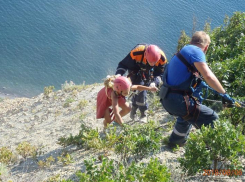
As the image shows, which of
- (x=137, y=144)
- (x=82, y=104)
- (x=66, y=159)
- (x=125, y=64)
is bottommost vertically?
(x=137, y=144)

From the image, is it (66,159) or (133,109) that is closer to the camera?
(66,159)

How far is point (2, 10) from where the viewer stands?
26203mm

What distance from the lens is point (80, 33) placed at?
82.6 feet

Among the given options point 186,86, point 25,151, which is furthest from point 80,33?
point 186,86

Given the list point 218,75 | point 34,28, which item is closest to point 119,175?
point 218,75

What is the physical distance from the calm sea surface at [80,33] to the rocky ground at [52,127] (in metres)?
6.43

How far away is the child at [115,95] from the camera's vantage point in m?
5.87

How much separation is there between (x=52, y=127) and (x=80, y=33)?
16987 millimetres

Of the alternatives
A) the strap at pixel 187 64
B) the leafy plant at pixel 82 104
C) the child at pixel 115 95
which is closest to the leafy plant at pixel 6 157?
the child at pixel 115 95

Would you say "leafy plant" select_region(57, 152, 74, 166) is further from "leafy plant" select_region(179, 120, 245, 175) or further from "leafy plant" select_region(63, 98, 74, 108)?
"leafy plant" select_region(63, 98, 74, 108)

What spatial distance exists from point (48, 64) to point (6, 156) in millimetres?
16501

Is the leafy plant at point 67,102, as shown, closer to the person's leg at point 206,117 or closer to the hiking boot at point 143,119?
the hiking boot at point 143,119

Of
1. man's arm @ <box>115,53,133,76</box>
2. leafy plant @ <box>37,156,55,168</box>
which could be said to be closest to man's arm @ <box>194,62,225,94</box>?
man's arm @ <box>115,53,133,76</box>

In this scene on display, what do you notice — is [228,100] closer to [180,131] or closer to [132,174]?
[180,131]
